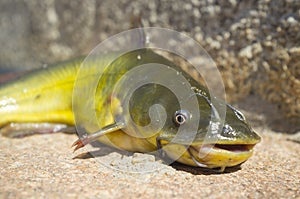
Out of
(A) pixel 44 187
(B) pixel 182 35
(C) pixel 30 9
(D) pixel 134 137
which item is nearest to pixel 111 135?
(D) pixel 134 137

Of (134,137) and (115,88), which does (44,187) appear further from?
(115,88)

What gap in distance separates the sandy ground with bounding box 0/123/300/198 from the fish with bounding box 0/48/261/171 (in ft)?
0.34

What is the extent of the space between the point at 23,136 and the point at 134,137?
1.05 meters

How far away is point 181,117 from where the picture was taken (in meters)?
2.27

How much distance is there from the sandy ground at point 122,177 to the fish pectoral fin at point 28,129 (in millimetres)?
339

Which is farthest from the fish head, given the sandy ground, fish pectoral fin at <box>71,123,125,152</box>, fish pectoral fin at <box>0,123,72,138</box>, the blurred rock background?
fish pectoral fin at <box>0,123,72,138</box>

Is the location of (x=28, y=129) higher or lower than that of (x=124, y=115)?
lower

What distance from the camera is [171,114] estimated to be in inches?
91.6

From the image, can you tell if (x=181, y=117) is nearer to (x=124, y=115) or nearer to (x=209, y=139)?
(x=209, y=139)

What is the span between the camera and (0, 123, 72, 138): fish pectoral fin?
10.3 ft

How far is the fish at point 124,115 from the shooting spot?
2.20 meters

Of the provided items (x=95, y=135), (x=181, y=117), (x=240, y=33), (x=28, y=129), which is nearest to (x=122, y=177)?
(x=95, y=135)

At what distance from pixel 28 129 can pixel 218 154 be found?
1794mm

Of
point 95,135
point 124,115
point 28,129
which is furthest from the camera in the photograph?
point 28,129
